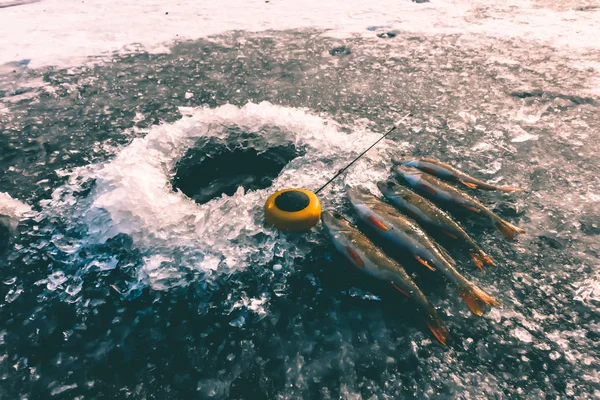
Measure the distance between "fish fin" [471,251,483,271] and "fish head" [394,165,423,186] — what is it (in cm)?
106

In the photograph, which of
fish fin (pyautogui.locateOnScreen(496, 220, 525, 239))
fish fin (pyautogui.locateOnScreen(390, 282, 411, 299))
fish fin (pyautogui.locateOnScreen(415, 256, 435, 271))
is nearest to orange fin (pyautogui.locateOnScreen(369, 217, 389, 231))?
fish fin (pyautogui.locateOnScreen(415, 256, 435, 271))

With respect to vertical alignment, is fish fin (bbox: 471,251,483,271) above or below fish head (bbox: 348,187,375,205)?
below

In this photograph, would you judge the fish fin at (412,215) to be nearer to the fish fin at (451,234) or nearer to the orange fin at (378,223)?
the fish fin at (451,234)

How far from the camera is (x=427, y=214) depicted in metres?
3.45

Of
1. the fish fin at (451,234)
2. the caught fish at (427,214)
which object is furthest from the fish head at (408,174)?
the fish fin at (451,234)

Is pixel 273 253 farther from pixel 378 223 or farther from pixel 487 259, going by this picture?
pixel 487 259

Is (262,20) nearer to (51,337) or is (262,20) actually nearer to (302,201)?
(302,201)

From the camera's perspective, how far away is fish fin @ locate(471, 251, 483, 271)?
120 inches

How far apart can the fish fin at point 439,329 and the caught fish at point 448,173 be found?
178 cm

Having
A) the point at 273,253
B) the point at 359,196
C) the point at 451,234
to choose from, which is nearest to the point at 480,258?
the point at 451,234

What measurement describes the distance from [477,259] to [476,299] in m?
0.52

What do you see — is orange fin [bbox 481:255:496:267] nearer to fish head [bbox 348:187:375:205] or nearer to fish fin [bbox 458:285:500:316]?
fish fin [bbox 458:285:500:316]

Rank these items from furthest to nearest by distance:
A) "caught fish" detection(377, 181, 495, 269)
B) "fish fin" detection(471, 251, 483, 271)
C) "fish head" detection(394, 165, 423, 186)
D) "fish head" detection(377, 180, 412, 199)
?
1. "fish head" detection(394, 165, 423, 186)
2. "fish head" detection(377, 180, 412, 199)
3. "caught fish" detection(377, 181, 495, 269)
4. "fish fin" detection(471, 251, 483, 271)

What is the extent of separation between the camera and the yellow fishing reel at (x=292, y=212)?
333 cm
